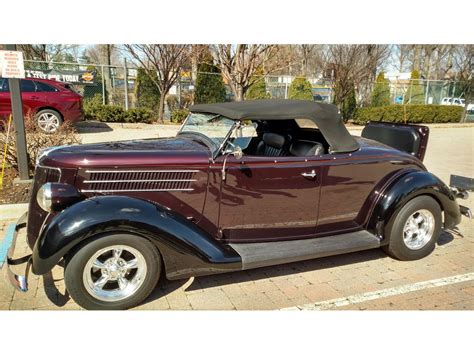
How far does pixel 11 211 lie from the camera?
4.76m

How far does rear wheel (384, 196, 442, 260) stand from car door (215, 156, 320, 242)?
0.95 meters

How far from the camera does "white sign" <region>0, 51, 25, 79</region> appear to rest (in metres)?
4.98

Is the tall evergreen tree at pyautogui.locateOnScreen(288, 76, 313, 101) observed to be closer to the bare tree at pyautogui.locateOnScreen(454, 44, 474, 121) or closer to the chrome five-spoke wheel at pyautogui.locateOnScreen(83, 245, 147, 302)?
the bare tree at pyautogui.locateOnScreen(454, 44, 474, 121)

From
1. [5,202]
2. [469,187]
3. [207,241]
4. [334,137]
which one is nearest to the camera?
[207,241]

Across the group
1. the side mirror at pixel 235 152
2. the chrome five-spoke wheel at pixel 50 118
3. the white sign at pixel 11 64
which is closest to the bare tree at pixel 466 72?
the chrome five-spoke wheel at pixel 50 118

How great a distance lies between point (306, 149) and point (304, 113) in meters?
0.47

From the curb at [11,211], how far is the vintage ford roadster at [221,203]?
75 centimetres

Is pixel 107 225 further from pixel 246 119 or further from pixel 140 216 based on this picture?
pixel 246 119

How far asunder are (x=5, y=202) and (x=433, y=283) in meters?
5.49

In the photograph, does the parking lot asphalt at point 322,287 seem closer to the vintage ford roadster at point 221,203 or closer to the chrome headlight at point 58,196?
the vintage ford roadster at point 221,203

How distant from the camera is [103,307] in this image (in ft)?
9.26

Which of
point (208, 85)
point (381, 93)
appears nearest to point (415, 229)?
point (208, 85)

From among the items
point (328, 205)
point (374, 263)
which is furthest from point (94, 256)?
point (374, 263)

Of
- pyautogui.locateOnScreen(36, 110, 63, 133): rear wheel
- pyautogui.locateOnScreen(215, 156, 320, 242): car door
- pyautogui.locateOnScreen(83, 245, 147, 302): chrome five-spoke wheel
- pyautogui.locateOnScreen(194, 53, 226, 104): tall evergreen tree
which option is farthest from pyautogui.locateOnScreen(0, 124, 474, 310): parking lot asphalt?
pyautogui.locateOnScreen(194, 53, 226, 104): tall evergreen tree
